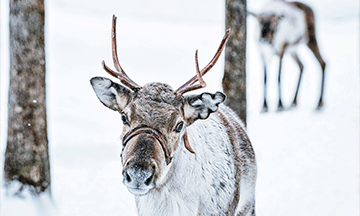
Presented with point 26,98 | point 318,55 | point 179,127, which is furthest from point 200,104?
point 318,55

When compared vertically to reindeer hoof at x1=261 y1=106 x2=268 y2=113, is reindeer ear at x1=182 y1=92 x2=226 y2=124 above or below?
above

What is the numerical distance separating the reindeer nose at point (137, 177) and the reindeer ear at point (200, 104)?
2.14ft

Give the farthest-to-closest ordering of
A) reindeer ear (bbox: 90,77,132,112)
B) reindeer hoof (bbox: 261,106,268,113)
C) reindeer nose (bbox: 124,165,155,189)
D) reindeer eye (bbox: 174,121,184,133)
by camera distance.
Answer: reindeer hoof (bbox: 261,106,268,113) → reindeer ear (bbox: 90,77,132,112) → reindeer eye (bbox: 174,121,184,133) → reindeer nose (bbox: 124,165,155,189)

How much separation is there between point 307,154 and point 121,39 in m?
12.1

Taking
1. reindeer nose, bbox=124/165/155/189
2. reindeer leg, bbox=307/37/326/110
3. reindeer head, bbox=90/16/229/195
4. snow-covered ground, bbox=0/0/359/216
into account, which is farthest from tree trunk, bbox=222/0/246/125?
reindeer nose, bbox=124/165/155/189

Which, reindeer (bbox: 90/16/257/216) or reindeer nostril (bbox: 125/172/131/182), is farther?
reindeer (bbox: 90/16/257/216)

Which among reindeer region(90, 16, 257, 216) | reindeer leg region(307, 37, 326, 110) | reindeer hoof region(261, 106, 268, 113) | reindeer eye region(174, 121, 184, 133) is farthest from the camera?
reindeer leg region(307, 37, 326, 110)

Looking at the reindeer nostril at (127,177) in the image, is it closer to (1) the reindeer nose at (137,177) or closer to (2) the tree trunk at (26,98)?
(1) the reindeer nose at (137,177)

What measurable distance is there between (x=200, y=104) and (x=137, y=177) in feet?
2.56

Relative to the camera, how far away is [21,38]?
470 cm

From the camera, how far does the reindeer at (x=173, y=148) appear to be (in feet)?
8.30

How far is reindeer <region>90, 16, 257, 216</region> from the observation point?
Result: 2529mm

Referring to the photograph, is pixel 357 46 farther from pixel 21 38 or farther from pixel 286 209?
pixel 21 38

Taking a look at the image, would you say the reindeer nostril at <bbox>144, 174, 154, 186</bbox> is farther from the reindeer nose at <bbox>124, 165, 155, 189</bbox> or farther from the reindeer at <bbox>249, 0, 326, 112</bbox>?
the reindeer at <bbox>249, 0, 326, 112</bbox>
